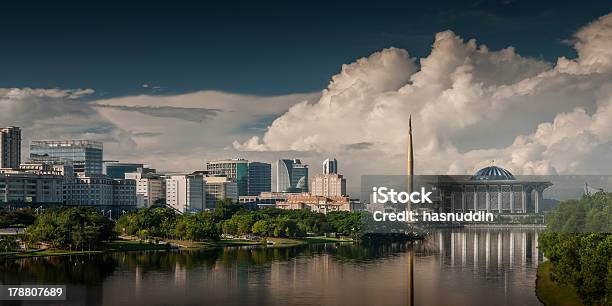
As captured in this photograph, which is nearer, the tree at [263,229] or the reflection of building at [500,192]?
the tree at [263,229]

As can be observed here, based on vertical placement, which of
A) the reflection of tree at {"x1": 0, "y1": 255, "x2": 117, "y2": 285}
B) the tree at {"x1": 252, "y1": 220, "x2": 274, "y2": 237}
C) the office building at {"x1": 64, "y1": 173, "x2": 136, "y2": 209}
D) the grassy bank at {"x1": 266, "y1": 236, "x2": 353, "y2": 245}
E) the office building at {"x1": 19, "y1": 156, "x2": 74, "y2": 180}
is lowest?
the grassy bank at {"x1": 266, "y1": 236, "x2": 353, "y2": 245}

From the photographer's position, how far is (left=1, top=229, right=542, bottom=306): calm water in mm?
40781

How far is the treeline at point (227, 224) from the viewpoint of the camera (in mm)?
78562

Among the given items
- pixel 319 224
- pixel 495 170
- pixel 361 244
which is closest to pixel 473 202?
pixel 495 170

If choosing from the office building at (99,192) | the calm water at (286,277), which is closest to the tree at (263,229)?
the calm water at (286,277)

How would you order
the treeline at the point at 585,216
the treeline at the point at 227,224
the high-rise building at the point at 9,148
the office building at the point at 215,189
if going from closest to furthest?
the treeline at the point at 585,216
the treeline at the point at 227,224
the high-rise building at the point at 9,148
the office building at the point at 215,189

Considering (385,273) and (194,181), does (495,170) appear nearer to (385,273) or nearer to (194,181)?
(194,181)

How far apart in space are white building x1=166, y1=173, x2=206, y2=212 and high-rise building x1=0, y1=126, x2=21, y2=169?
32455 mm

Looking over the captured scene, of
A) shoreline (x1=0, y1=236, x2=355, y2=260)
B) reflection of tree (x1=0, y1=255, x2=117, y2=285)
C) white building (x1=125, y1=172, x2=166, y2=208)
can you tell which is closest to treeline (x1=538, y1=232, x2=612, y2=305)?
reflection of tree (x1=0, y1=255, x2=117, y2=285)

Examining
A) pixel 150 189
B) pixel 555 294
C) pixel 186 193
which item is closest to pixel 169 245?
pixel 555 294

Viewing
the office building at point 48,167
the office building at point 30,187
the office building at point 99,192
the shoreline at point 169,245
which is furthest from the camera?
the office building at point 48,167

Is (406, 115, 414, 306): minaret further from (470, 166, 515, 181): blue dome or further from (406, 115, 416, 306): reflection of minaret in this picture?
(470, 166, 515, 181): blue dome

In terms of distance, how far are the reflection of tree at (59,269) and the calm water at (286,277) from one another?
6 cm

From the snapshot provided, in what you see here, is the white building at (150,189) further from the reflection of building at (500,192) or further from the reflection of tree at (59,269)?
the reflection of tree at (59,269)
